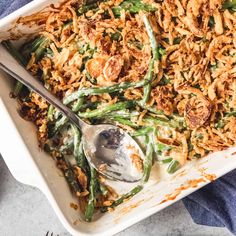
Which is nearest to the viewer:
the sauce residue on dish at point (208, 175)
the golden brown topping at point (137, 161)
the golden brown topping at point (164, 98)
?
the sauce residue on dish at point (208, 175)

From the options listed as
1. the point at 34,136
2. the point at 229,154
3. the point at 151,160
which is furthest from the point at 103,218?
the point at 229,154

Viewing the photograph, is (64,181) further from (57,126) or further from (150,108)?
(150,108)

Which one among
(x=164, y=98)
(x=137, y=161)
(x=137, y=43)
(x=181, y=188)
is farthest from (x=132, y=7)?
(x=181, y=188)

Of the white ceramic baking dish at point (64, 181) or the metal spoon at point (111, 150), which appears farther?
the metal spoon at point (111, 150)

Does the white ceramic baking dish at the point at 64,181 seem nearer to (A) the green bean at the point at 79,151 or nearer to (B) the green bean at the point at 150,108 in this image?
(A) the green bean at the point at 79,151

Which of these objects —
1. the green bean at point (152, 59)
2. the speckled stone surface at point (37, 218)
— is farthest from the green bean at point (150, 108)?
the speckled stone surface at point (37, 218)

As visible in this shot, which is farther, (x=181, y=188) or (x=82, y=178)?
(x=82, y=178)

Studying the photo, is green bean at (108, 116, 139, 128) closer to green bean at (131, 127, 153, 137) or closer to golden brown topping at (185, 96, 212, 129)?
green bean at (131, 127, 153, 137)
